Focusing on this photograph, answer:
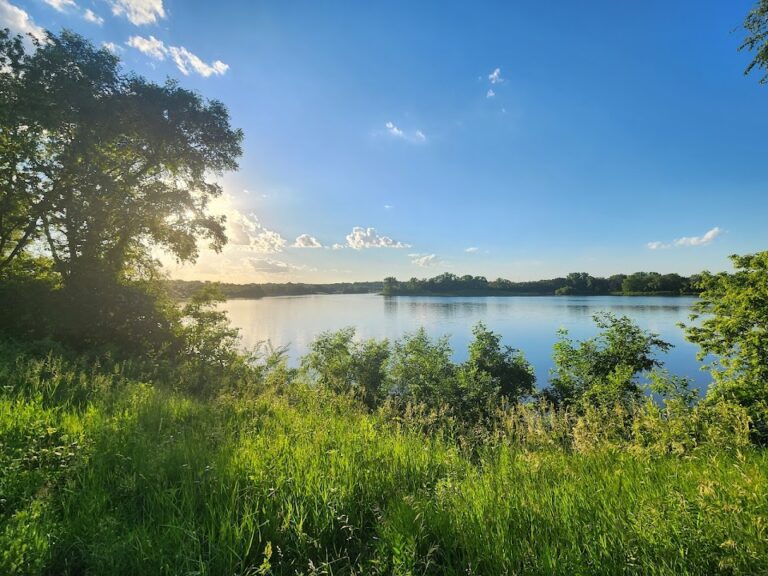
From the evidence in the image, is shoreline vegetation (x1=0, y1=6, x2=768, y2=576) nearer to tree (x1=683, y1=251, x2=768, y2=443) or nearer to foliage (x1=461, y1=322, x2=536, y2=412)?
tree (x1=683, y1=251, x2=768, y2=443)

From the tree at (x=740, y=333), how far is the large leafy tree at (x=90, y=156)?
62.5 feet

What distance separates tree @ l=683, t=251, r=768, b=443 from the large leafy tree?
62.5ft

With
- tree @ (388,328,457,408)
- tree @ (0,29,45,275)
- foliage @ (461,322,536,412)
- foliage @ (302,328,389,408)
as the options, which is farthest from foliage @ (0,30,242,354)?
foliage @ (461,322,536,412)

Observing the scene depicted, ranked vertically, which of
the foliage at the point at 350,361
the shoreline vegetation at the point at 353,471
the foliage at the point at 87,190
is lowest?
the foliage at the point at 350,361

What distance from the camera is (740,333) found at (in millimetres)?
8234

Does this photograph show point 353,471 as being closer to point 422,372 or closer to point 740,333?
point 740,333

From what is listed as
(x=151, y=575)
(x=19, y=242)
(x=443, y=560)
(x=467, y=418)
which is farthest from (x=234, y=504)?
(x=19, y=242)

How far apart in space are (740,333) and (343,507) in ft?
32.5

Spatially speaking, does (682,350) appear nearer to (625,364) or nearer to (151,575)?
(625,364)

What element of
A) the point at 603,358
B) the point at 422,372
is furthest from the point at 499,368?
the point at 603,358

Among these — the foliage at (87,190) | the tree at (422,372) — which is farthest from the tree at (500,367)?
the foliage at (87,190)

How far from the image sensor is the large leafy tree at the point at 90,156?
1284 cm

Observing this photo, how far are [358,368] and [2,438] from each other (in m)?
13.5

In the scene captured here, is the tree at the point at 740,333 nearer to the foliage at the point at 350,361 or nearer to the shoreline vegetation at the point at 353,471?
the shoreline vegetation at the point at 353,471
